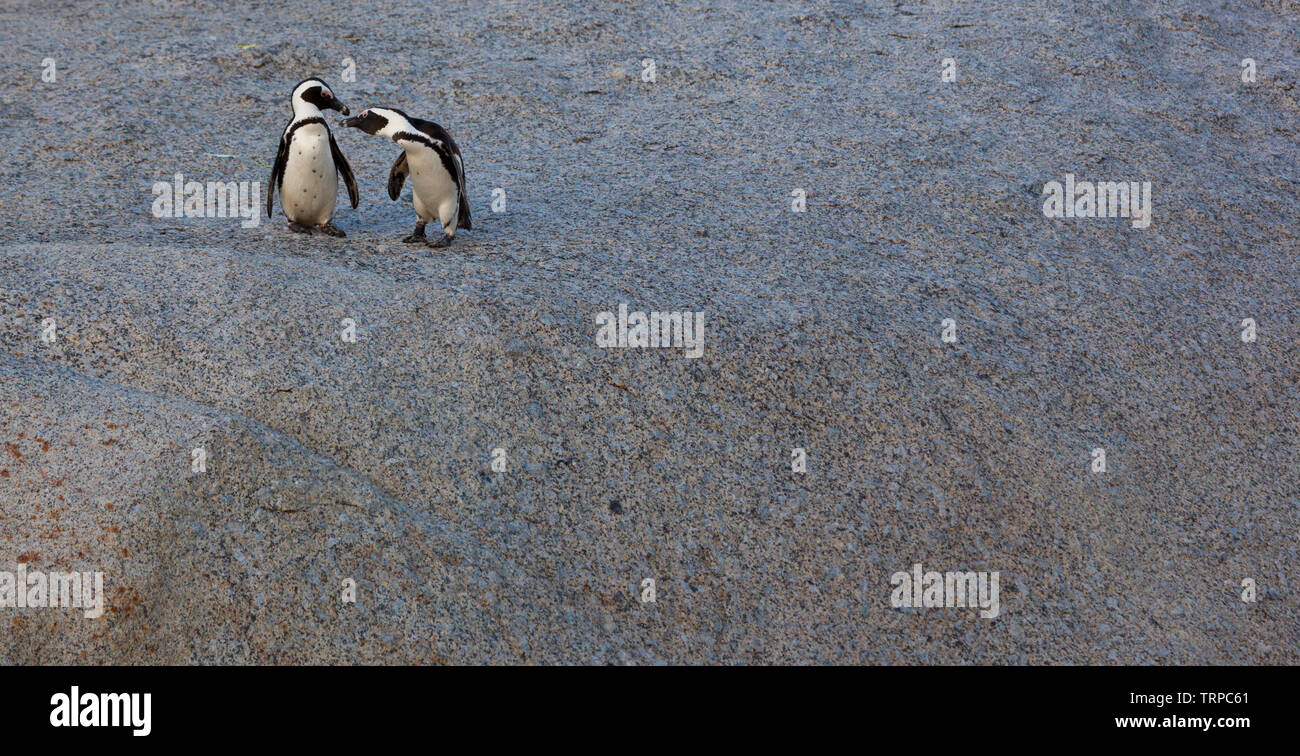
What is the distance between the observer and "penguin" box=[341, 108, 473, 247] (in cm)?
540

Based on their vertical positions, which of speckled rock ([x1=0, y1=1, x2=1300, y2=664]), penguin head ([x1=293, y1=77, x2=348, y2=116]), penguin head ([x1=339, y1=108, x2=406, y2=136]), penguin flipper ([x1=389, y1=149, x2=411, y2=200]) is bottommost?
speckled rock ([x1=0, y1=1, x2=1300, y2=664])

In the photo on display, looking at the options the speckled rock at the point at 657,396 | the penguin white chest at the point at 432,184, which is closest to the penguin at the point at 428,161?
the penguin white chest at the point at 432,184

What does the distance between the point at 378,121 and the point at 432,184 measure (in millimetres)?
408

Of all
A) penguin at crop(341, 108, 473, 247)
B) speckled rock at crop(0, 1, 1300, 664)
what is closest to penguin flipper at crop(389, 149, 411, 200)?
penguin at crop(341, 108, 473, 247)

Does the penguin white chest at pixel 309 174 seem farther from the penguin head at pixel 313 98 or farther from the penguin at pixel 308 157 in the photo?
the penguin head at pixel 313 98

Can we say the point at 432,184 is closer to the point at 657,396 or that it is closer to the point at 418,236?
the point at 418,236

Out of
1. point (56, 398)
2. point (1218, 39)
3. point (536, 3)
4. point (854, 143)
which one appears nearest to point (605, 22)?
point (536, 3)

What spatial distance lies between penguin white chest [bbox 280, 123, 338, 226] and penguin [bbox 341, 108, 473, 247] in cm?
17

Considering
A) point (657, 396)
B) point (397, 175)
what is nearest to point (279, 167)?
point (397, 175)

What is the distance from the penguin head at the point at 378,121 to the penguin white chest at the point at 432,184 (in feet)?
0.50

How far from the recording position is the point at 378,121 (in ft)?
17.9

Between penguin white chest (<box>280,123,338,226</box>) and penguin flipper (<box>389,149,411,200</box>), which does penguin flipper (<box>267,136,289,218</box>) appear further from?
penguin flipper (<box>389,149,411,200</box>)
